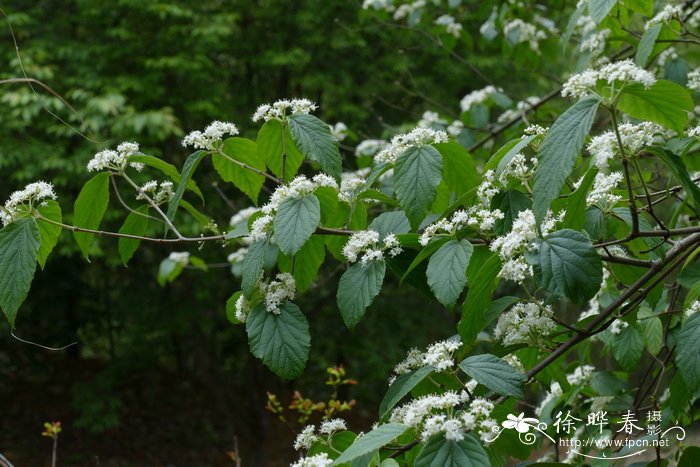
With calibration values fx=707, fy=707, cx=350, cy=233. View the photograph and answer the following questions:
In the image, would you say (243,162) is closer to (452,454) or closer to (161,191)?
(161,191)

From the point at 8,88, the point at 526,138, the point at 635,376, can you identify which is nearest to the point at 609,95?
the point at 526,138

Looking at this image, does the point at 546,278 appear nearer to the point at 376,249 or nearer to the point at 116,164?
the point at 376,249

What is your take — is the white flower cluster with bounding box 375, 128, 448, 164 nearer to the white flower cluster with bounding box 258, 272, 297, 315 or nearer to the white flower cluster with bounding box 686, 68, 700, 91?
the white flower cluster with bounding box 258, 272, 297, 315

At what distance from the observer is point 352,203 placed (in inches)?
60.9

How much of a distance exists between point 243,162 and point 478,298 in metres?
0.66

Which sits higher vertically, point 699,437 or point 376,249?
point 376,249

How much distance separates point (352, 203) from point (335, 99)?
246 inches

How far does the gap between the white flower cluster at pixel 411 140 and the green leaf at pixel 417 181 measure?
4 cm

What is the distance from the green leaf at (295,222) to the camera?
1263 millimetres

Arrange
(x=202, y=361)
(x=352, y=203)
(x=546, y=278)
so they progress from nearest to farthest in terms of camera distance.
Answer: (x=546, y=278) < (x=352, y=203) < (x=202, y=361)

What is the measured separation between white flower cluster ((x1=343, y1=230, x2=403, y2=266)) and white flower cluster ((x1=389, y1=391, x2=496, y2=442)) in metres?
0.34

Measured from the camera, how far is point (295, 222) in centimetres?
130

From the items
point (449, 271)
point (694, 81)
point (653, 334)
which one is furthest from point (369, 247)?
point (694, 81)

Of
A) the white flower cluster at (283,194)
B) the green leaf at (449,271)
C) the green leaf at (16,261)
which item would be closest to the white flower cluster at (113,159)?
the green leaf at (16,261)
